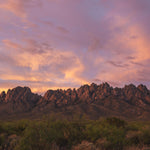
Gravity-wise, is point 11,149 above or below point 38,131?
below

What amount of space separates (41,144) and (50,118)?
7203 millimetres

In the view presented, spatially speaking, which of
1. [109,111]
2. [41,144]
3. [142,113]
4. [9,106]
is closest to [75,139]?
[41,144]

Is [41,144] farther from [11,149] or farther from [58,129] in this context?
[58,129]

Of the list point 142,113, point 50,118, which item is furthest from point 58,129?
point 142,113

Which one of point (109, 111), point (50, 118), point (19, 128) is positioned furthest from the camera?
point (109, 111)

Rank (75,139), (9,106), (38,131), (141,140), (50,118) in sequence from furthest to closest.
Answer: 1. (9,106)
2. (50,118)
3. (141,140)
4. (75,139)
5. (38,131)

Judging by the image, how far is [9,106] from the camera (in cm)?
18775

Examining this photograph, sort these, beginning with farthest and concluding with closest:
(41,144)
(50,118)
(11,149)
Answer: (50,118) → (11,149) → (41,144)

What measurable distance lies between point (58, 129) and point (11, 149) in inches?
179

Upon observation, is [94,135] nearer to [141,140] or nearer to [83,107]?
[141,140]

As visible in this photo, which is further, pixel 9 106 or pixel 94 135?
pixel 9 106

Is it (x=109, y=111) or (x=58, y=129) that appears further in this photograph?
(x=109, y=111)

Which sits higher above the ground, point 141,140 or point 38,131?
point 38,131

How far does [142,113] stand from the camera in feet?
536
